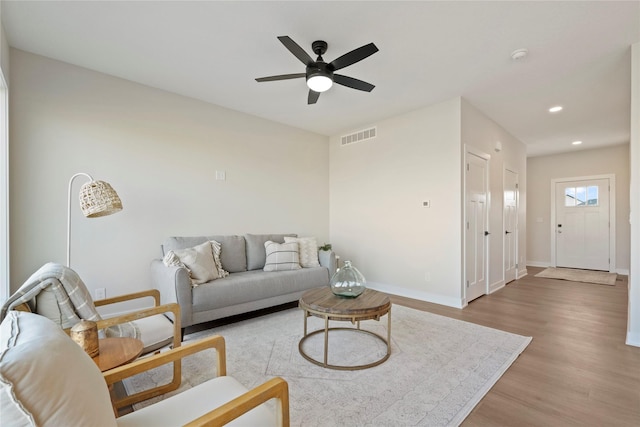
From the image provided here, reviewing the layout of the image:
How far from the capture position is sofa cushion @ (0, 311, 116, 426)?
0.62m

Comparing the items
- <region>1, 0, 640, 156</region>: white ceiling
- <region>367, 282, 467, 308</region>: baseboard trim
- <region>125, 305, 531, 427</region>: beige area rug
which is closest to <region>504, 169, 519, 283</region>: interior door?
<region>1, 0, 640, 156</region>: white ceiling

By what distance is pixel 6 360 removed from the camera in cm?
65

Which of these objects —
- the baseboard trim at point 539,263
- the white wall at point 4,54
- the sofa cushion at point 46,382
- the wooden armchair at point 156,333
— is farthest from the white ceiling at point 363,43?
the baseboard trim at point 539,263

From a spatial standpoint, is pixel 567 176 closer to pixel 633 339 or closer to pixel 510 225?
pixel 510 225

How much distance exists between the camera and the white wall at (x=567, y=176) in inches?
232

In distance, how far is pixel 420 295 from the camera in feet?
13.3

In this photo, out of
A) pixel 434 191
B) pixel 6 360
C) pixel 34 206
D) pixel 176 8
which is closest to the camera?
pixel 6 360

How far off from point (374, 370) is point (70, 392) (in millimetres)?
1877

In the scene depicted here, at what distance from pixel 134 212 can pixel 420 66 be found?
3.46 m

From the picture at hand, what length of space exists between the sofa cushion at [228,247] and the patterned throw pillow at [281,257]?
31 cm

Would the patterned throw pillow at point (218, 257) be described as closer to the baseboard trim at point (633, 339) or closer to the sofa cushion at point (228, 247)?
the sofa cushion at point (228, 247)

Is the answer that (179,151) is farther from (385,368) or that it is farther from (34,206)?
(385,368)

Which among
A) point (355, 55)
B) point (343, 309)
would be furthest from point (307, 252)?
point (355, 55)

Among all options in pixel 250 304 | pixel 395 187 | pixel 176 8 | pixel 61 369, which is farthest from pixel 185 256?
pixel 395 187
